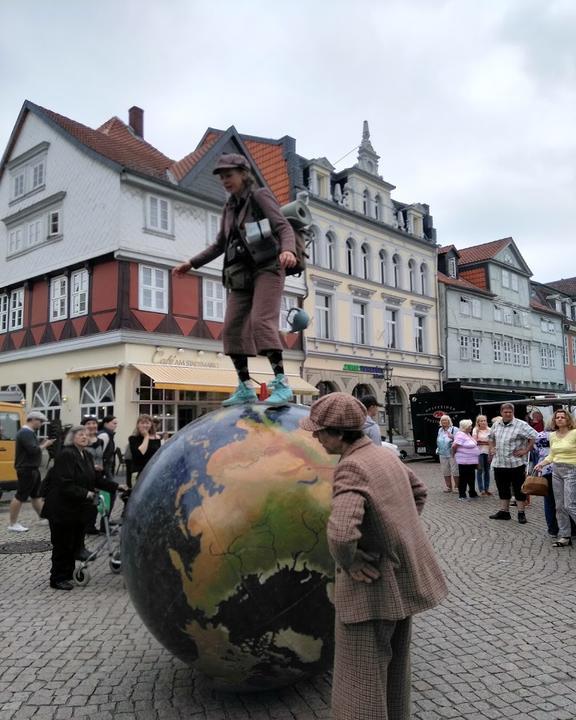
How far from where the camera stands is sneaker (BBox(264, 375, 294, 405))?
4.08 meters

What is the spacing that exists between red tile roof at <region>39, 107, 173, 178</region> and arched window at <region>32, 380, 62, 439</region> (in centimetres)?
833

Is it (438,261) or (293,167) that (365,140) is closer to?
(293,167)

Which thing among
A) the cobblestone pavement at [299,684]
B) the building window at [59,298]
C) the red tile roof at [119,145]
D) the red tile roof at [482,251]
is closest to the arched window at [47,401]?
the building window at [59,298]

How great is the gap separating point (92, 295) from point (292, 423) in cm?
1911

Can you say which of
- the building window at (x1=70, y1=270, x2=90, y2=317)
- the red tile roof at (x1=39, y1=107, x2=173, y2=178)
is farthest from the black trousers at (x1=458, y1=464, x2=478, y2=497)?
the red tile roof at (x1=39, y1=107, x2=173, y2=178)

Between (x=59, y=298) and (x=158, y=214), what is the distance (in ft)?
16.1

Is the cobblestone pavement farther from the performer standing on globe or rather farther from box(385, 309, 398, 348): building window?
box(385, 309, 398, 348): building window

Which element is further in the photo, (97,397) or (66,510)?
(97,397)

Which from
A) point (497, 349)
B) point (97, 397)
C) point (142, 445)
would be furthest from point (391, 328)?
point (142, 445)

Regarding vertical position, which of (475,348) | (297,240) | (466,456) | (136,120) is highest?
(136,120)

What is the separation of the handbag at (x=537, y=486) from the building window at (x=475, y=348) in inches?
1146

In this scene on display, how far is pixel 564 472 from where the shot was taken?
26.3ft

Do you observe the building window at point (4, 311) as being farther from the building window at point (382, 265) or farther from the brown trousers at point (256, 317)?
the brown trousers at point (256, 317)

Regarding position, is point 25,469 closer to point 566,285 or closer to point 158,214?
point 158,214
